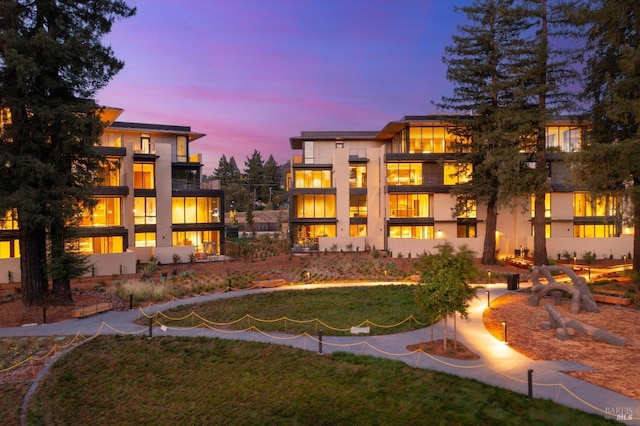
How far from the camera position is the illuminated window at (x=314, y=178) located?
48.9 metres

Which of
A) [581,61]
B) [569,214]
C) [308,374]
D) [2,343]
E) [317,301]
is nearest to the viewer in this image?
[308,374]

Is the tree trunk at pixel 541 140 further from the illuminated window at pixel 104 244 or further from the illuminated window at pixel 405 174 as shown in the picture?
the illuminated window at pixel 104 244

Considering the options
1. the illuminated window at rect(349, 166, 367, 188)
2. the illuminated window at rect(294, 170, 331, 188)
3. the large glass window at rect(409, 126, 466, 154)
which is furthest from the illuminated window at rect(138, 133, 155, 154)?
the large glass window at rect(409, 126, 466, 154)

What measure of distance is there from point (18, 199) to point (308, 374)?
1534cm

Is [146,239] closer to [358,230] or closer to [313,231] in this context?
[313,231]

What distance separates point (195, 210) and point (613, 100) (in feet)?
112

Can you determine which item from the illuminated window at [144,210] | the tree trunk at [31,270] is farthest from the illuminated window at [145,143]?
the tree trunk at [31,270]

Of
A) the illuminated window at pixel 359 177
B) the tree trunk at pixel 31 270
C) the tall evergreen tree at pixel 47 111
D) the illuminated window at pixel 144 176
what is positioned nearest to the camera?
the tall evergreen tree at pixel 47 111

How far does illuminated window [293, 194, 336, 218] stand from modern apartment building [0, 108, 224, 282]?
943 cm

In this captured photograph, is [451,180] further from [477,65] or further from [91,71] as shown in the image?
[91,71]

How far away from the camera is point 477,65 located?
33.0 metres

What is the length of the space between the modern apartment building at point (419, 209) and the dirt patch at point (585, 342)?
18278 millimetres

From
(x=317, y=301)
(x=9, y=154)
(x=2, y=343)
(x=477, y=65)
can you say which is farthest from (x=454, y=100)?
(x=2, y=343)

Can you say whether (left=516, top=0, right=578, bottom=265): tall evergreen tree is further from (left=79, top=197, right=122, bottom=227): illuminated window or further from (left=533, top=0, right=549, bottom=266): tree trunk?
(left=79, top=197, right=122, bottom=227): illuminated window
